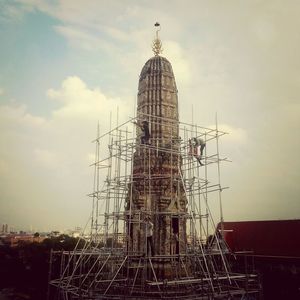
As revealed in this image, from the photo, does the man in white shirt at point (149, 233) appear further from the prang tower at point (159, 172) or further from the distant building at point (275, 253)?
the distant building at point (275, 253)

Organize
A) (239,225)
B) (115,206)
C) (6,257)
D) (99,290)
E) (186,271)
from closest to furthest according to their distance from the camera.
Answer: (99,290)
(186,271)
(115,206)
(239,225)
(6,257)

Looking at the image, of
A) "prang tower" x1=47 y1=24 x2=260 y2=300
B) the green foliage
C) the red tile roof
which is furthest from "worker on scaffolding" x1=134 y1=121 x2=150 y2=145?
the red tile roof

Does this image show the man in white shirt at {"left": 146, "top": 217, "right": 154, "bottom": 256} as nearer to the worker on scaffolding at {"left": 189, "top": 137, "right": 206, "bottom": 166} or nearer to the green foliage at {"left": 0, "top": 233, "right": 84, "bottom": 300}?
the worker on scaffolding at {"left": 189, "top": 137, "right": 206, "bottom": 166}

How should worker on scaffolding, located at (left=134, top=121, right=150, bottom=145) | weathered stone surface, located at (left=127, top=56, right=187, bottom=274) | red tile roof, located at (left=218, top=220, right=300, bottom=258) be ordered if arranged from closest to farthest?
weathered stone surface, located at (left=127, top=56, right=187, bottom=274) → worker on scaffolding, located at (left=134, top=121, right=150, bottom=145) → red tile roof, located at (left=218, top=220, right=300, bottom=258)

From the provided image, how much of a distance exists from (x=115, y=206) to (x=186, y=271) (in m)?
4.96

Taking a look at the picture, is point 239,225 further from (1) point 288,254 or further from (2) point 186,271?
(2) point 186,271

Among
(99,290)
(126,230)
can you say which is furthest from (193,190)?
(99,290)

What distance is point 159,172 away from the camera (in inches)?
797

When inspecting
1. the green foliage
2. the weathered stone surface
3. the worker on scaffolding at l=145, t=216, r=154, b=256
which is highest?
the weathered stone surface

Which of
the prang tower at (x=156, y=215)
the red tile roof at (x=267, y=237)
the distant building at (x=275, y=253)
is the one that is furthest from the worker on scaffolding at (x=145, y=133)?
the red tile roof at (x=267, y=237)

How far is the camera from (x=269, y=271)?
82.9ft

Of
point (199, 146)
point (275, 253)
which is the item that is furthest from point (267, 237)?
point (199, 146)

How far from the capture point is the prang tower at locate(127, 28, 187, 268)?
18.9 metres

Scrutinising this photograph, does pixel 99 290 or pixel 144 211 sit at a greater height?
pixel 144 211
